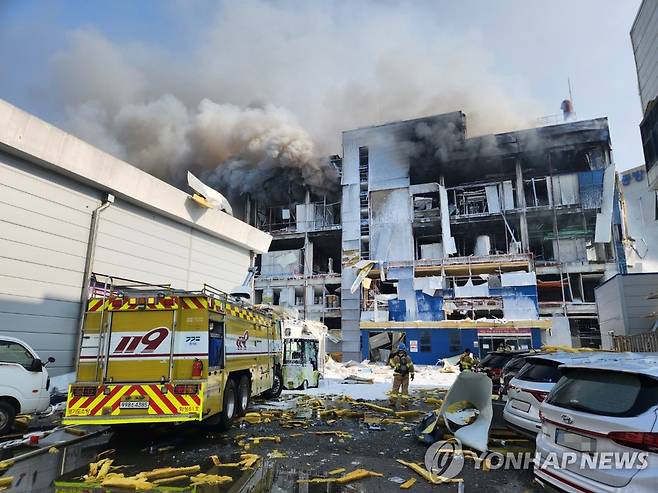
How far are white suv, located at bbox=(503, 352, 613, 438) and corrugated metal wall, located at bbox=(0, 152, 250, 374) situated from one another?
11.7m

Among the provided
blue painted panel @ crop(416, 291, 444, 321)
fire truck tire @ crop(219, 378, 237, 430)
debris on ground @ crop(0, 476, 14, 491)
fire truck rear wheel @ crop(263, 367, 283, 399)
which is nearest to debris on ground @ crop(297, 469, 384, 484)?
fire truck tire @ crop(219, 378, 237, 430)

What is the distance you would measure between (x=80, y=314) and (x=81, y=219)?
2831 millimetres

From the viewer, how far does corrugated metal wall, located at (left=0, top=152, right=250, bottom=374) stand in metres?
10.9

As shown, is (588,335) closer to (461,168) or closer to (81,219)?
(461,168)

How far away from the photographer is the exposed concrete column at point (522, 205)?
1570 inches

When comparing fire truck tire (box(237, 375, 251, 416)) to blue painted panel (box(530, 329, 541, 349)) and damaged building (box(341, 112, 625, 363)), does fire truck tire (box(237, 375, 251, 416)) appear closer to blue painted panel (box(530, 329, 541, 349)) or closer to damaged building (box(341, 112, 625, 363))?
damaged building (box(341, 112, 625, 363))

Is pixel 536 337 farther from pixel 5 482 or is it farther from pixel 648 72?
pixel 5 482

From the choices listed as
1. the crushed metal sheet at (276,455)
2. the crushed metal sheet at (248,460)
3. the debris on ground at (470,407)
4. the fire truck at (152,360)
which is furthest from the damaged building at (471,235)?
the crushed metal sheet at (248,460)

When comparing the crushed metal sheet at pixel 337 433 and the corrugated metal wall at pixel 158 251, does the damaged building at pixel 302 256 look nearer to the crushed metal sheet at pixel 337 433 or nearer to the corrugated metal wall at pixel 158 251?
the corrugated metal wall at pixel 158 251

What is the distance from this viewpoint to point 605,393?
3.47 meters

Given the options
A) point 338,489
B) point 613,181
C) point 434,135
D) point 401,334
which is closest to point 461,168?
point 434,135

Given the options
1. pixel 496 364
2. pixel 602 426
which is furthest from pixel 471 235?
pixel 602 426

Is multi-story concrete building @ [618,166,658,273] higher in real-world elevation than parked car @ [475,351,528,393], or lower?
higher

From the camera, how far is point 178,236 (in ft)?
54.0
